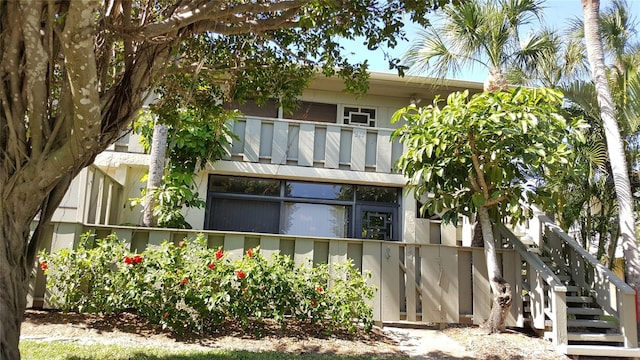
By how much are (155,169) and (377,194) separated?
547 centimetres

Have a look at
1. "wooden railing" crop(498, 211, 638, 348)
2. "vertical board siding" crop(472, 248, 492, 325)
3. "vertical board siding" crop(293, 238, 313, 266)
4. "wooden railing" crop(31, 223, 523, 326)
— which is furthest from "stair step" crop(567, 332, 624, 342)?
"vertical board siding" crop(293, 238, 313, 266)

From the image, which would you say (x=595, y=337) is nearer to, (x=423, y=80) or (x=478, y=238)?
(x=478, y=238)

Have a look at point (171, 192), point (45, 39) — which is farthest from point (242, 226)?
point (45, 39)

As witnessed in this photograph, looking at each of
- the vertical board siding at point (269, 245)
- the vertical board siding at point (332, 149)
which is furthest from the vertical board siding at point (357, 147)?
the vertical board siding at point (269, 245)

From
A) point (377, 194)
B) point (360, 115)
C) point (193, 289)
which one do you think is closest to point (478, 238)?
point (377, 194)

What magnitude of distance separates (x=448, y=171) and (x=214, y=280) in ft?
13.8

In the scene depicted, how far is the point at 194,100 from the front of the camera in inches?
285

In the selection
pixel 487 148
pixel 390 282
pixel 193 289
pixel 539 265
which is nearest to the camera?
pixel 193 289

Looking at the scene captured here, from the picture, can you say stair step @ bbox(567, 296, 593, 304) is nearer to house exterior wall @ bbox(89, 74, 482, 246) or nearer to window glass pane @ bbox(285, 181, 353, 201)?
house exterior wall @ bbox(89, 74, 482, 246)

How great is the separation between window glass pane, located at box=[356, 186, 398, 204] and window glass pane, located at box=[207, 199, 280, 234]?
2147 millimetres

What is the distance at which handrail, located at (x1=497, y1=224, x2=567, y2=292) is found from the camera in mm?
7245

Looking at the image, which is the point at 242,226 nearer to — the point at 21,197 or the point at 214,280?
the point at 214,280

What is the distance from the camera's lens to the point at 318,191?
11.9 m

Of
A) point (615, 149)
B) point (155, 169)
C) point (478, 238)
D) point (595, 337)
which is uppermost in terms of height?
point (615, 149)
